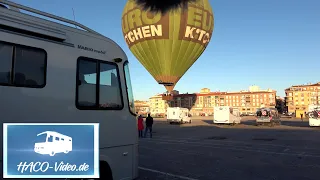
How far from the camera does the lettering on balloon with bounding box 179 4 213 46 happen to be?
37125 mm

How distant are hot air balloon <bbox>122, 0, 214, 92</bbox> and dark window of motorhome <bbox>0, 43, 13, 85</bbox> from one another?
1220 inches

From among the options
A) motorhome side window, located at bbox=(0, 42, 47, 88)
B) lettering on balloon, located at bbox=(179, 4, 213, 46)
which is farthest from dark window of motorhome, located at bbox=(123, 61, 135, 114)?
lettering on balloon, located at bbox=(179, 4, 213, 46)

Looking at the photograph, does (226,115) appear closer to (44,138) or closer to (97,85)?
(97,85)

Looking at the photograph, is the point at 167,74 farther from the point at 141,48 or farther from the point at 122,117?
the point at 122,117

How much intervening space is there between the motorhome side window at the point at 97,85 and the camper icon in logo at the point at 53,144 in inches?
33.5

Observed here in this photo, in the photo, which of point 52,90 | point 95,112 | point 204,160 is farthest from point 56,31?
point 204,160

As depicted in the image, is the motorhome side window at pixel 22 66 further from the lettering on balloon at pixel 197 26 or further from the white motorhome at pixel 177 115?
the white motorhome at pixel 177 115

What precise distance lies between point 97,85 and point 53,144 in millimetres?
1566

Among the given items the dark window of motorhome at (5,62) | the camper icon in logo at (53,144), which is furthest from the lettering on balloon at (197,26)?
the camper icon in logo at (53,144)

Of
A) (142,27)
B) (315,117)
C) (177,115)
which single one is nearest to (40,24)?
(142,27)

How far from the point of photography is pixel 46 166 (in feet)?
15.2

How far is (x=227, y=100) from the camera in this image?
166875 millimetres

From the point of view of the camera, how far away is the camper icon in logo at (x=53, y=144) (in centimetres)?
463

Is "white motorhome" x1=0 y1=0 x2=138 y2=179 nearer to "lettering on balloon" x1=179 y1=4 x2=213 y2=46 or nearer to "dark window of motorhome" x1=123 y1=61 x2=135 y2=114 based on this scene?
"dark window of motorhome" x1=123 y1=61 x2=135 y2=114
